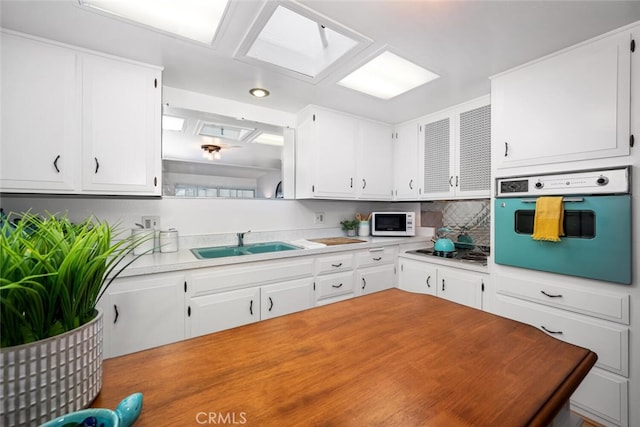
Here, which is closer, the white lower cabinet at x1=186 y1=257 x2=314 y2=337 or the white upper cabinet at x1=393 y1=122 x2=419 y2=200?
the white lower cabinet at x1=186 y1=257 x2=314 y2=337

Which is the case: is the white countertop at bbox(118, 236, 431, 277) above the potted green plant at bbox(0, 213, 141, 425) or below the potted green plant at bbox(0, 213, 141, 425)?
below

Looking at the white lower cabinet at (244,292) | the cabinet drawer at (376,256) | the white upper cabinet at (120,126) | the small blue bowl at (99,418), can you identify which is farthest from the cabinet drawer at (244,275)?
the small blue bowl at (99,418)

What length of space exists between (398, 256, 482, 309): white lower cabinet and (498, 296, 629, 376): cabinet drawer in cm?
31

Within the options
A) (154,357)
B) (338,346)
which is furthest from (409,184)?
(154,357)

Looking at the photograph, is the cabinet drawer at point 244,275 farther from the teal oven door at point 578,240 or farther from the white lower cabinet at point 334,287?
the teal oven door at point 578,240

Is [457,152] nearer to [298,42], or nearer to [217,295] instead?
[298,42]

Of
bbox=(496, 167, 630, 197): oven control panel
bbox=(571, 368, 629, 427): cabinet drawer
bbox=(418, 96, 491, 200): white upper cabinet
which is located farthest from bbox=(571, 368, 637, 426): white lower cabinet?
bbox=(418, 96, 491, 200): white upper cabinet

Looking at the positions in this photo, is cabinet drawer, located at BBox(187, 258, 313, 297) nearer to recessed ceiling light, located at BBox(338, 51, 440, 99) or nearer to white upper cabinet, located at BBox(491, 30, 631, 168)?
recessed ceiling light, located at BBox(338, 51, 440, 99)

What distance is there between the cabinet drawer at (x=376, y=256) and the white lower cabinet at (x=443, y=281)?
12 centimetres

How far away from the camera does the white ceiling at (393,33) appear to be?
4.23 feet

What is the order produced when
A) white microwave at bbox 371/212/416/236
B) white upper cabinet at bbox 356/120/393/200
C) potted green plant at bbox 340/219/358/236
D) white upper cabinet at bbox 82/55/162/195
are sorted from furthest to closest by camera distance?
potted green plant at bbox 340/219/358/236
white microwave at bbox 371/212/416/236
white upper cabinet at bbox 356/120/393/200
white upper cabinet at bbox 82/55/162/195

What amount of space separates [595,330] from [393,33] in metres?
2.06

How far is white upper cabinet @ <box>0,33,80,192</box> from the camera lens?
56.6 inches

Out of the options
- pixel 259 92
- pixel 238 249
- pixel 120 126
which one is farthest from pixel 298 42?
pixel 238 249
